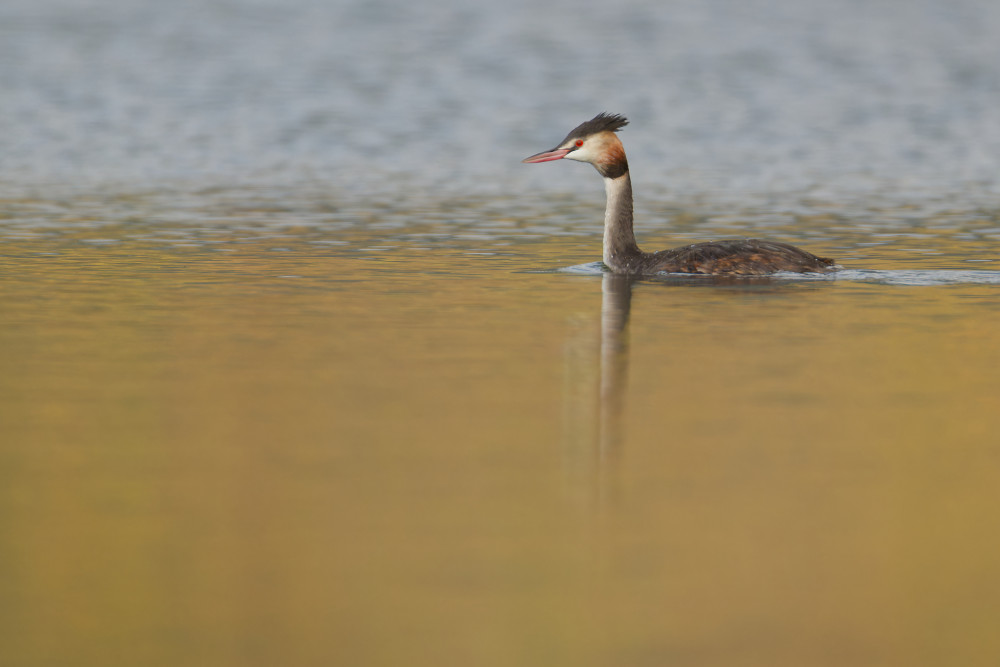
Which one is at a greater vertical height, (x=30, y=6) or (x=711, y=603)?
(x=30, y=6)

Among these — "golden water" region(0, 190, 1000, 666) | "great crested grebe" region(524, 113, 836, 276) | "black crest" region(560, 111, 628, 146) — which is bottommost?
"golden water" region(0, 190, 1000, 666)

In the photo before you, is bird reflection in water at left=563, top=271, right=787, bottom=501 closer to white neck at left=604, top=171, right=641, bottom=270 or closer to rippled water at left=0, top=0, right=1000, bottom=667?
rippled water at left=0, top=0, right=1000, bottom=667

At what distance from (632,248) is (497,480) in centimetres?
877

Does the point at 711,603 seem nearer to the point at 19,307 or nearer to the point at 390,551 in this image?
the point at 390,551

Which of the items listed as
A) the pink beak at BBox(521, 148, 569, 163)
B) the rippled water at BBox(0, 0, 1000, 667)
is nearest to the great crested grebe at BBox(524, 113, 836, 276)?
the pink beak at BBox(521, 148, 569, 163)

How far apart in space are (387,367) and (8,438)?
8.80ft

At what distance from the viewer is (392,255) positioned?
1825 cm

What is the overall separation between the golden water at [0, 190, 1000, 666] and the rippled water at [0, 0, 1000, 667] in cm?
2

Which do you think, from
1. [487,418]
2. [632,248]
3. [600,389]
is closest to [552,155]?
[632,248]

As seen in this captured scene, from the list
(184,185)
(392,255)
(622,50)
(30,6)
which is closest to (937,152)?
(184,185)

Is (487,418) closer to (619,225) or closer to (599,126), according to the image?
(619,225)

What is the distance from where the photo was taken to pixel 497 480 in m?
8.91

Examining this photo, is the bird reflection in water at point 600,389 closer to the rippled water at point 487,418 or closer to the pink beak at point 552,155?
the rippled water at point 487,418

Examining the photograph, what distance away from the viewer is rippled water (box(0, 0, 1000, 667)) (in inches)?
281
